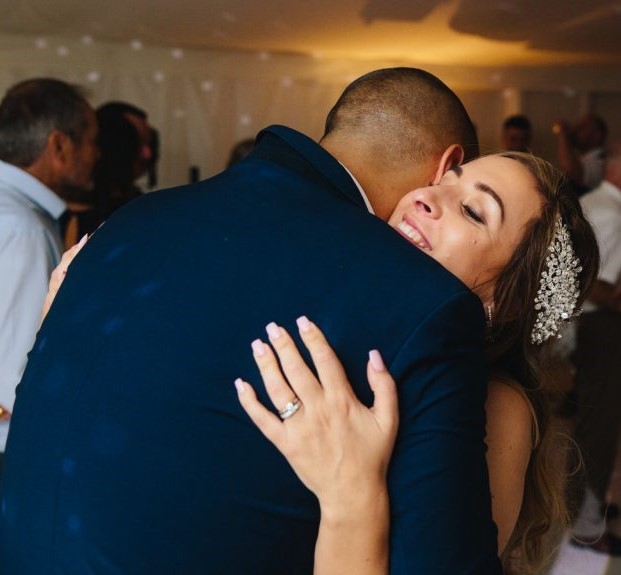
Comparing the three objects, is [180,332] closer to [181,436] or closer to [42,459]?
[181,436]

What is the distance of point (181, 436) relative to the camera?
0.94 m

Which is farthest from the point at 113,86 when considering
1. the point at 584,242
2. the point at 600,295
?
the point at 584,242

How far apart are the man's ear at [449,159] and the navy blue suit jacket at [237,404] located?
525mm

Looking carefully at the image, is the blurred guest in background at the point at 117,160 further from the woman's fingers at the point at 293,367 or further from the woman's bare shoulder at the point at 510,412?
the woman's fingers at the point at 293,367

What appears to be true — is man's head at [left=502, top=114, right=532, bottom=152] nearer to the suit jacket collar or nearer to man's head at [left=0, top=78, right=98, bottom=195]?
man's head at [left=0, top=78, right=98, bottom=195]

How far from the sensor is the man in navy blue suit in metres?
0.91

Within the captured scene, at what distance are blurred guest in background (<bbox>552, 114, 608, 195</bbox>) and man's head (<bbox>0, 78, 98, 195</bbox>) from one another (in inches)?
160

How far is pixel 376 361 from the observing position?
91cm

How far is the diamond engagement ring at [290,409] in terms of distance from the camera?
0.93 meters

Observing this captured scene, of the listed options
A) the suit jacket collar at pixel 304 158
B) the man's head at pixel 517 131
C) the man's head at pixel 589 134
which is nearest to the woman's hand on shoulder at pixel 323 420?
the suit jacket collar at pixel 304 158

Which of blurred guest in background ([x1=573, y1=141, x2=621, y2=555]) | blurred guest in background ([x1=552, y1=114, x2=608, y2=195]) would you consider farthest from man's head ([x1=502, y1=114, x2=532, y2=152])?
blurred guest in background ([x1=573, y1=141, x2=621, y2=555])

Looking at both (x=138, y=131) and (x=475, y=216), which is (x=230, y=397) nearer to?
(x=475, y=216)

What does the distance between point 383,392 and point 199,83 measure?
744cm

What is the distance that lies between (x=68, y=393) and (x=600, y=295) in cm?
326
